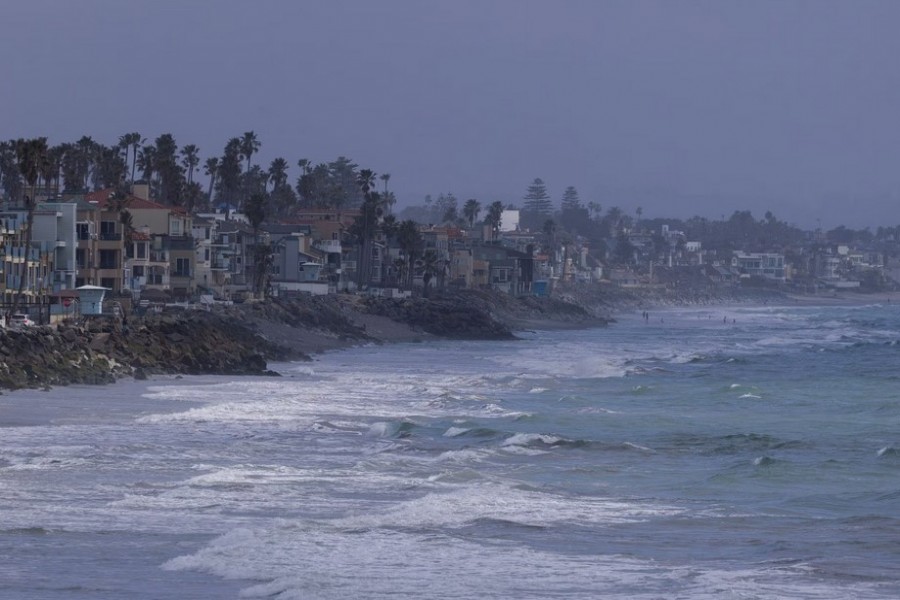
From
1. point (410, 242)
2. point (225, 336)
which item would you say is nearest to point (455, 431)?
point (225, 336)

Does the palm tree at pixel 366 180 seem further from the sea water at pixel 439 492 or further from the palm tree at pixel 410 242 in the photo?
the sea water at pixel 439 492

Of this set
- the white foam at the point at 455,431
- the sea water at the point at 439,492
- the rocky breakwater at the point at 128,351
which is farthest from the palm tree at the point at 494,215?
the white foam at the point at 455,431

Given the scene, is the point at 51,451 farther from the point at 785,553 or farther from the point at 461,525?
the point at 785,553

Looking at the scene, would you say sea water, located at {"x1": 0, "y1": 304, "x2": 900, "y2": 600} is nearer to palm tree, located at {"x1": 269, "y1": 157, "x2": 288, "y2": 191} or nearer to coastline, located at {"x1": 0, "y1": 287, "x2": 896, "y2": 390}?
coastline, located at {"x1": 0, "y1": 287, "x2": 896, "y2": 390}

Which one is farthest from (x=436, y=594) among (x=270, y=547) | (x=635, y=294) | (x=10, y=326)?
(x=635, y=294)

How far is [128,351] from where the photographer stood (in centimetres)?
4653

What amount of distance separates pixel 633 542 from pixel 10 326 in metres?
30.2

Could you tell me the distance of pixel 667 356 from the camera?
70312 millimetres

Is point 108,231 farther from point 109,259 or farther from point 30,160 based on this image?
point 30,160

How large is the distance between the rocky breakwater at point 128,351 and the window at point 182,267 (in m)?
21.9

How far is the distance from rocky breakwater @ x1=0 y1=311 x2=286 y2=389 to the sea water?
1.40 meters

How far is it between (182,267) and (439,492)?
61.1 m

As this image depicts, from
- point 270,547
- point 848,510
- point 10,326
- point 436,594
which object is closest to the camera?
point 436,594

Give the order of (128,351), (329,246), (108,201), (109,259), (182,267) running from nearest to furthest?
(128,351) → (109,259) → (108,201) → (182,267) → (329,246)
